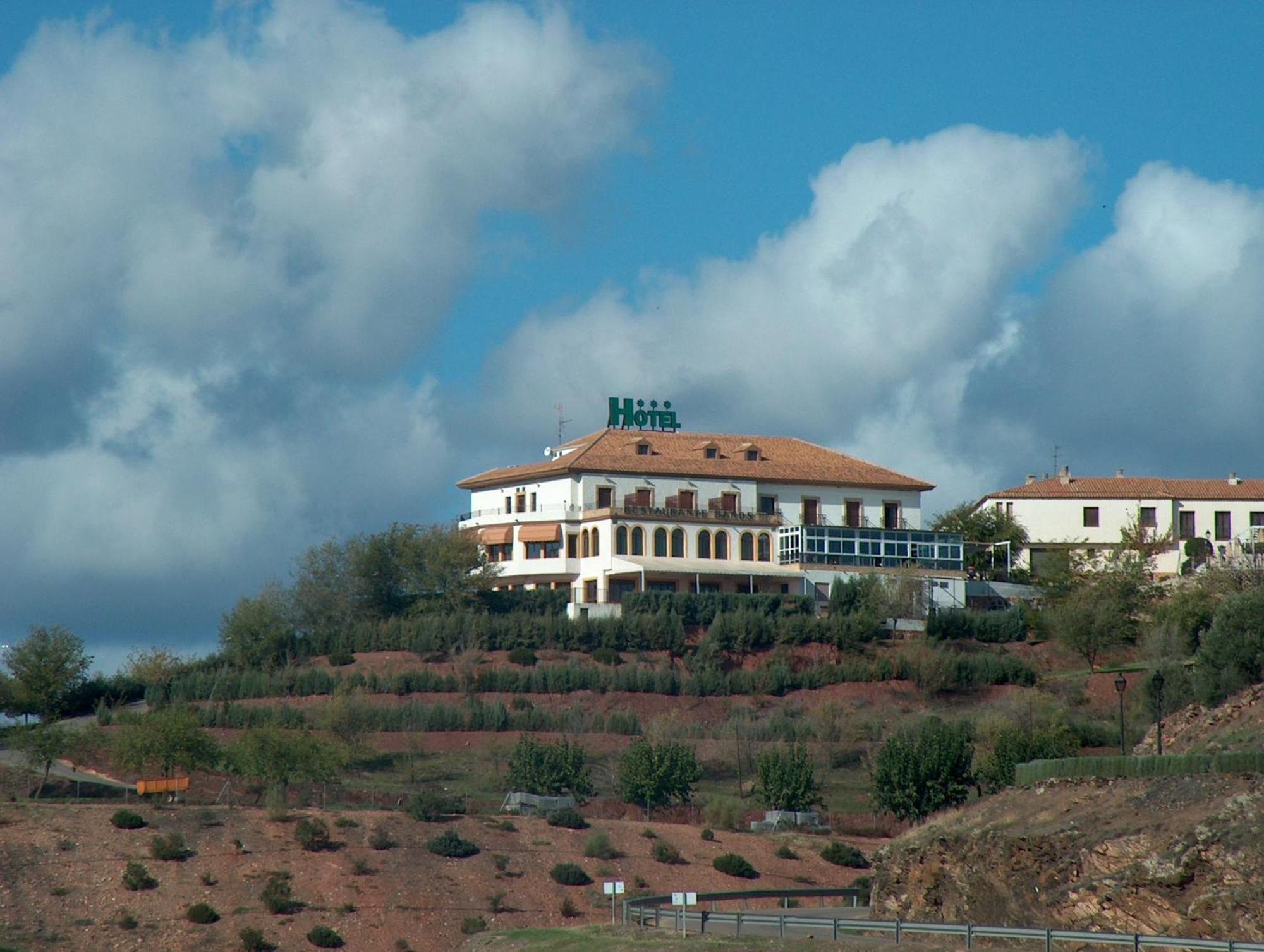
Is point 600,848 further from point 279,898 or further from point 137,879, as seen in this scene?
point 137,879

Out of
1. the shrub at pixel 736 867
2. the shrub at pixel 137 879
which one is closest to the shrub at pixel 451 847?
the shrub at pixel 736 867

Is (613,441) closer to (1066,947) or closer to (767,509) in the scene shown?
(767,509)

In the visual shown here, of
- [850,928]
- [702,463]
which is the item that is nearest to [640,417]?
[702,463]

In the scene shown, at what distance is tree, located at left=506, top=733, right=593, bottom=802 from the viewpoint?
57312 millimetres

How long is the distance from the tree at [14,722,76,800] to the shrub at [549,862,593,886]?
17.5 meters

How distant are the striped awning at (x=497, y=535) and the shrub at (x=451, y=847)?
35753 millimetres

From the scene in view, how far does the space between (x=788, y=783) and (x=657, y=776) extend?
427 centimetres

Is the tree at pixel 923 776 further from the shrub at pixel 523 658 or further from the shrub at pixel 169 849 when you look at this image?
the shrub at pixel 523 658

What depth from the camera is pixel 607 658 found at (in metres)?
74.1

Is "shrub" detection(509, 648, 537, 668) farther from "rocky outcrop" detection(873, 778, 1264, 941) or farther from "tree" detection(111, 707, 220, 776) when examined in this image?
"rocky outcrop" detection(873, 778, 1264, 941)

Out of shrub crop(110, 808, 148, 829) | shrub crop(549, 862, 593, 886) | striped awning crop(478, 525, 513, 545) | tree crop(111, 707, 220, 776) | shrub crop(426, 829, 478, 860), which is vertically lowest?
shrub crop(549, 862, 593, 886)

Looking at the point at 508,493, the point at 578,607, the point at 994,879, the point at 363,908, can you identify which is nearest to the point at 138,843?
the point at 363,908

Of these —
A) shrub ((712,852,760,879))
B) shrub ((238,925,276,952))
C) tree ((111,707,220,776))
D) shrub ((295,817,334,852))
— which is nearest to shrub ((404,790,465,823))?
shrub ((295,817,334,852))

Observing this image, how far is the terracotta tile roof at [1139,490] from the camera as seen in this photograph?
9231cm
